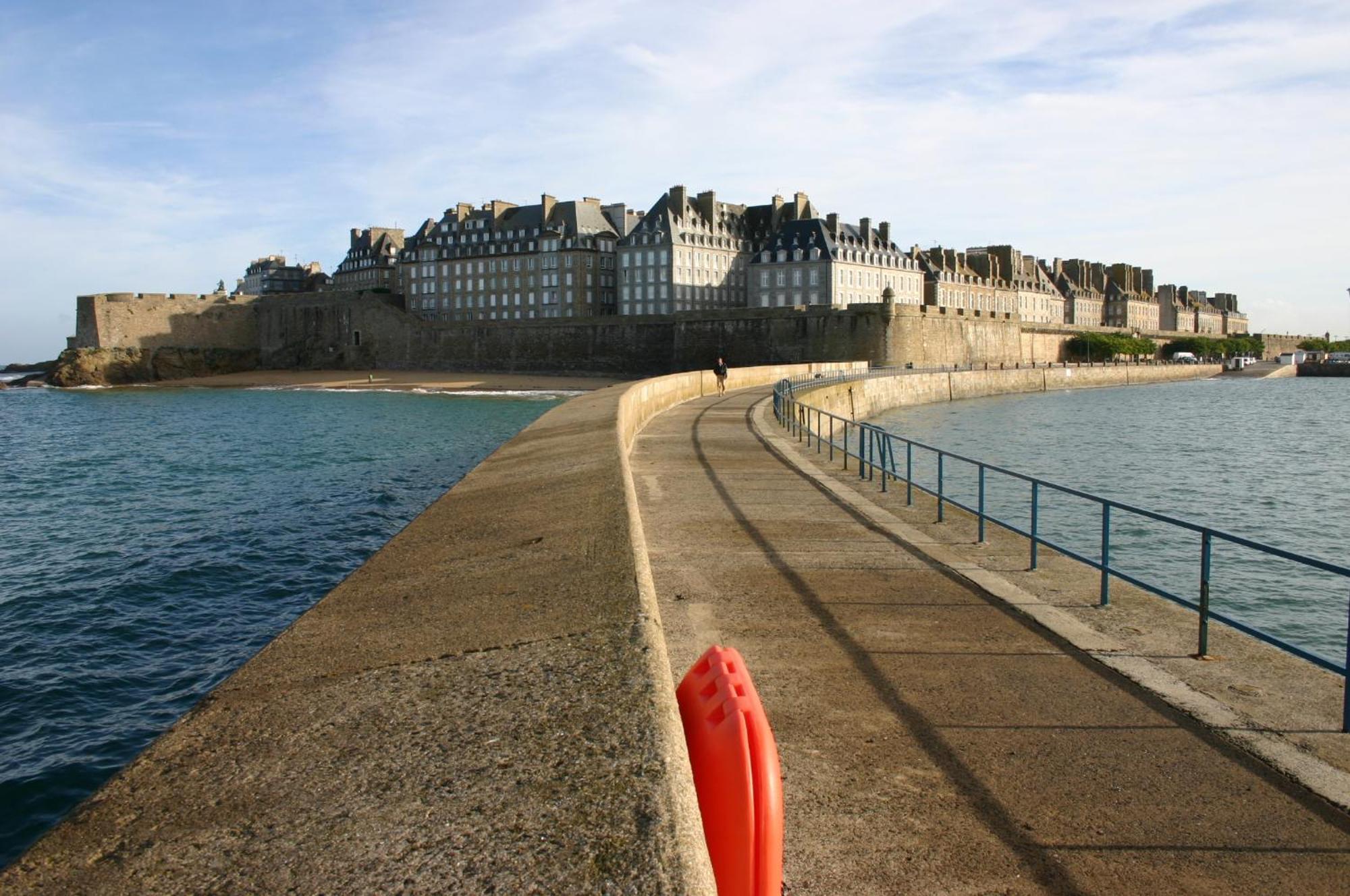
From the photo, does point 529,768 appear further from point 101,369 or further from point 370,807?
point 101,369

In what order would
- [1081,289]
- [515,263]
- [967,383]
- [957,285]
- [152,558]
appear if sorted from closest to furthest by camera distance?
[152,558]
[967,383]
[515,263]
[957,285]
[1081,289]

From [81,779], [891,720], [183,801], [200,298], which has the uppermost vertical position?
[200,298]

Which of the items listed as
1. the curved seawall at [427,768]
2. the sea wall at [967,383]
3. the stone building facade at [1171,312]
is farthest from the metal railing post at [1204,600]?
the stone building facade at [1171,312]

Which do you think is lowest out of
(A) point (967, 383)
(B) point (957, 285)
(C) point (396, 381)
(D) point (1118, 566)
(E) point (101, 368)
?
(D) point (1118, 566)

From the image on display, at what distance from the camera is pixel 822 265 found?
7638cm

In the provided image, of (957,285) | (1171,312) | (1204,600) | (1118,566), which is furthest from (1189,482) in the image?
(1171,312)

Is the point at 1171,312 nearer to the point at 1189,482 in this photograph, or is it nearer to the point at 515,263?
the point at 515,263

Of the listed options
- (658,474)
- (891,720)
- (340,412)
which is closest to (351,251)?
(340,412)

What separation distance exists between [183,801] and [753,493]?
9573 millimetres

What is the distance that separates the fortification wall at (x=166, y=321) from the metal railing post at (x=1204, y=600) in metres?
83.1

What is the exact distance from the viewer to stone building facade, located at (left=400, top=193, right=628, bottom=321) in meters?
86.6

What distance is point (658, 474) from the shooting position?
14195mm

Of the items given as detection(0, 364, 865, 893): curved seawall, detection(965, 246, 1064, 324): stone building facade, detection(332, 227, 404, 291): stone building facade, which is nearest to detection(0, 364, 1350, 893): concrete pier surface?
detection(0, 364, 865, 893): curved seawall

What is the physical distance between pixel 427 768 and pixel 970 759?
2.57m
